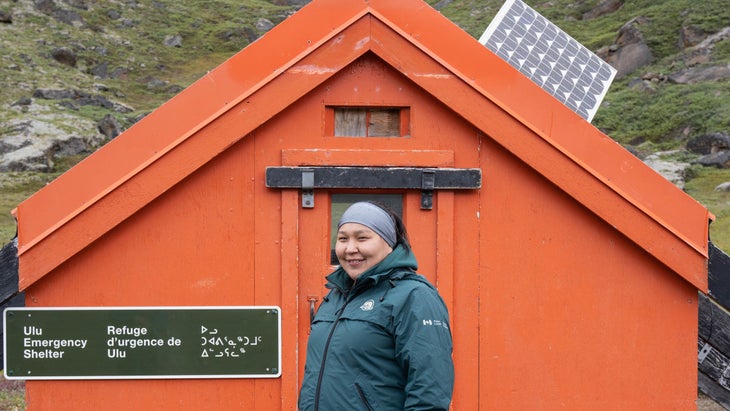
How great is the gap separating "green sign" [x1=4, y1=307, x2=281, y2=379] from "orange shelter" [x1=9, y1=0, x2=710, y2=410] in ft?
0.26

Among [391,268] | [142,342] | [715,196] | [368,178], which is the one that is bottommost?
[142,342]

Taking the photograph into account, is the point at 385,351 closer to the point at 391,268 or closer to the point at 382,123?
the point at 391,268

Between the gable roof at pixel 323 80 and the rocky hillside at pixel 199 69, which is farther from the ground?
the rocky hillside at pixel 199 69

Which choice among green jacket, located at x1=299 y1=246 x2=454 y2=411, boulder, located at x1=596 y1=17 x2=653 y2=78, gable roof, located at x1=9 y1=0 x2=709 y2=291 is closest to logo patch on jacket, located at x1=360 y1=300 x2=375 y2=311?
green jacket, located at x1=299 y1=246 x2=454 y2=411

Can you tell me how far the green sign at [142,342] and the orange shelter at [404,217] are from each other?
0.08 meters

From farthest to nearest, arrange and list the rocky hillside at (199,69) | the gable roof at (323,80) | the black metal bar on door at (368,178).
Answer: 1. the rocky hillside at (199,69)
2. the black metal bar on door at (368,178)
3. the gable roof at (323,80)

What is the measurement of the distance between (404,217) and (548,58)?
105 inches

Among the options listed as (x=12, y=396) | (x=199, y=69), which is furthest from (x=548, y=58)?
(x=199, y=69)

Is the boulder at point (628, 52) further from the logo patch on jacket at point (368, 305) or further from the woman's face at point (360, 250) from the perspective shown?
the logo patch on jacket at point (368, 305)

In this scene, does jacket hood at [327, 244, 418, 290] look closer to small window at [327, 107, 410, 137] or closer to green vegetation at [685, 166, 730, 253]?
small window at [327, 107, 410, 137]

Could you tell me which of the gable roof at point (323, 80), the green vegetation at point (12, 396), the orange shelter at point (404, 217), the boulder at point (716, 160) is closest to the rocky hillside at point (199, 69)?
the boulder at point (716, 160)

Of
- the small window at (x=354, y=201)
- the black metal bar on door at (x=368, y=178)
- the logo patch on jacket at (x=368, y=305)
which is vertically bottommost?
the logo patch on jacket at (x=368, y=305)

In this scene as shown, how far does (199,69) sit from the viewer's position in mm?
60750

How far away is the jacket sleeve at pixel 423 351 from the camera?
3.17 metres
